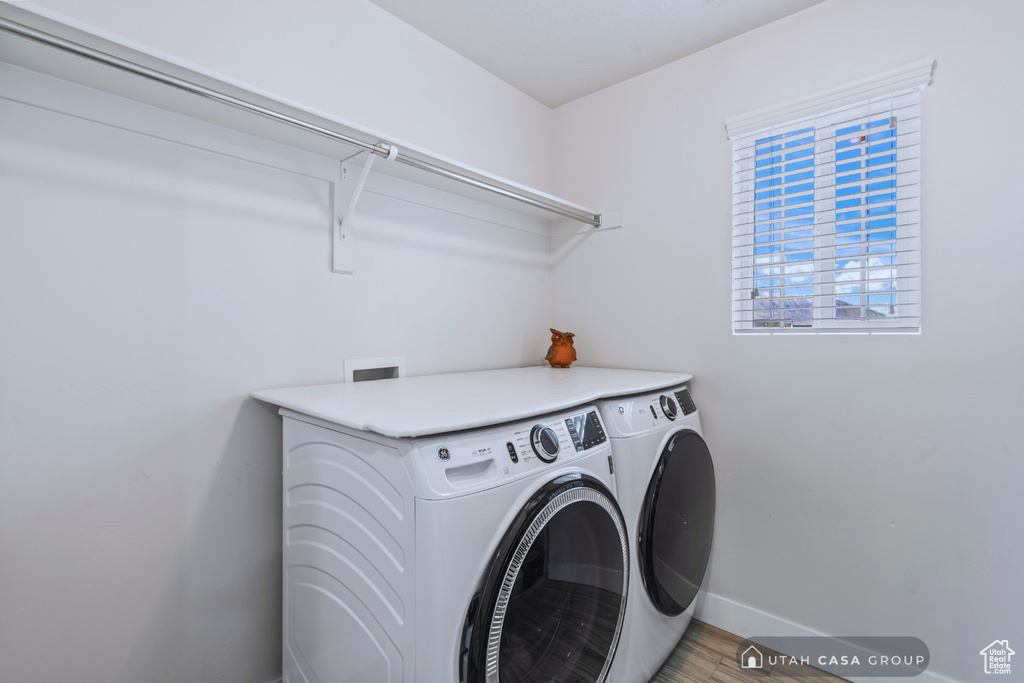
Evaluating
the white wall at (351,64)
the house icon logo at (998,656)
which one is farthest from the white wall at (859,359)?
the white wall at (351,64)

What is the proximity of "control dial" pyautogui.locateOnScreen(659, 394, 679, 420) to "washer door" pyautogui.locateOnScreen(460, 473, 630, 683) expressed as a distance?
1.61ft

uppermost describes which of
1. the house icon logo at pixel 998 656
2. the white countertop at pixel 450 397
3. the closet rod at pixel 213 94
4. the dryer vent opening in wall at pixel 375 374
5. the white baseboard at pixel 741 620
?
the closet rod at pixel 213 94

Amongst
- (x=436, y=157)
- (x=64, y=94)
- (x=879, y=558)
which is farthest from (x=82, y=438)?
(x=879, y=558)

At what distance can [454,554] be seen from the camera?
91 centimetres

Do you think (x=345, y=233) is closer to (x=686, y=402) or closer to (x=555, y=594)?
(x=555, y=594)

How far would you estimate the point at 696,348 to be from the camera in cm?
198

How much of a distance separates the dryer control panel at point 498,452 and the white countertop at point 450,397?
0.11 ft

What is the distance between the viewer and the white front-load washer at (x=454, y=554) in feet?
3.00

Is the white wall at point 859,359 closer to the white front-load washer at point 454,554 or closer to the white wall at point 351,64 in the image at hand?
the white wall at point 351,64

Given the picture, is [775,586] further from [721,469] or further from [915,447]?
[915,447]

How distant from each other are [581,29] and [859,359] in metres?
1.61

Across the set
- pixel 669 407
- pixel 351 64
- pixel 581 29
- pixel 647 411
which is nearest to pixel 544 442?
pixel 647 411

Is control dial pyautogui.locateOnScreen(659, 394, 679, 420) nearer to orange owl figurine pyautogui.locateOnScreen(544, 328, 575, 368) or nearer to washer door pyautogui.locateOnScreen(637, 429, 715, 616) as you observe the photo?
washer door pyautogui.locateOnScreen(637, 429, 715, 616)

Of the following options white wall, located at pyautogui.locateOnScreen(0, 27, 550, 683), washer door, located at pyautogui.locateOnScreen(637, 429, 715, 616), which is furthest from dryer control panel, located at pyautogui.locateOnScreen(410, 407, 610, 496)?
white wall, located at pyautogui.locateOnScreen(0, 27, 550, 683)
